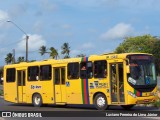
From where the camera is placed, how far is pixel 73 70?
2309 cm

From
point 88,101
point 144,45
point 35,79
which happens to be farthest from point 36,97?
point 144,45

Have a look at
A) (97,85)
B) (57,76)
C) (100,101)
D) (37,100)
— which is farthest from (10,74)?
(100,101)

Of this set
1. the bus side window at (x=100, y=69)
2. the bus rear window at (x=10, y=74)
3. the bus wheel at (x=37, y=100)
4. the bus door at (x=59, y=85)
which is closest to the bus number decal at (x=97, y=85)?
the bus side window at (x=100, y=69)

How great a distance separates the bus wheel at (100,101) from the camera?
2098cm

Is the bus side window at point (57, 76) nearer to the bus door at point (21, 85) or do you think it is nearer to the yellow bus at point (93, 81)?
the yellow bus at point (93, 81)

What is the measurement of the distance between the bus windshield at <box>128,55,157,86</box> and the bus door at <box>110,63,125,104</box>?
54 cm

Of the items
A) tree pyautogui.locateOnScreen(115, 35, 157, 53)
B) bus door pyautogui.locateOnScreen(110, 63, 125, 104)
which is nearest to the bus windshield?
bus door pyautogui.locateOnScreen(110, 63, 125, 104)

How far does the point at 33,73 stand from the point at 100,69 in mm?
6010

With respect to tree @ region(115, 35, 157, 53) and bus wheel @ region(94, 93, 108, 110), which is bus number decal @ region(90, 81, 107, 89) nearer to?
bus wheel @ region(94, 93, 108, 110)

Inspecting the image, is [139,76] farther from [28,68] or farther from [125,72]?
[28,68]

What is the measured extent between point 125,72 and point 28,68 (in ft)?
26.6

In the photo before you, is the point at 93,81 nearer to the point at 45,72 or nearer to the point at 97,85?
the point at 97,85

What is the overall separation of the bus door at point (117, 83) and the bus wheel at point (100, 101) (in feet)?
1.58

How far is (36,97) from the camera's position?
2600 cm
